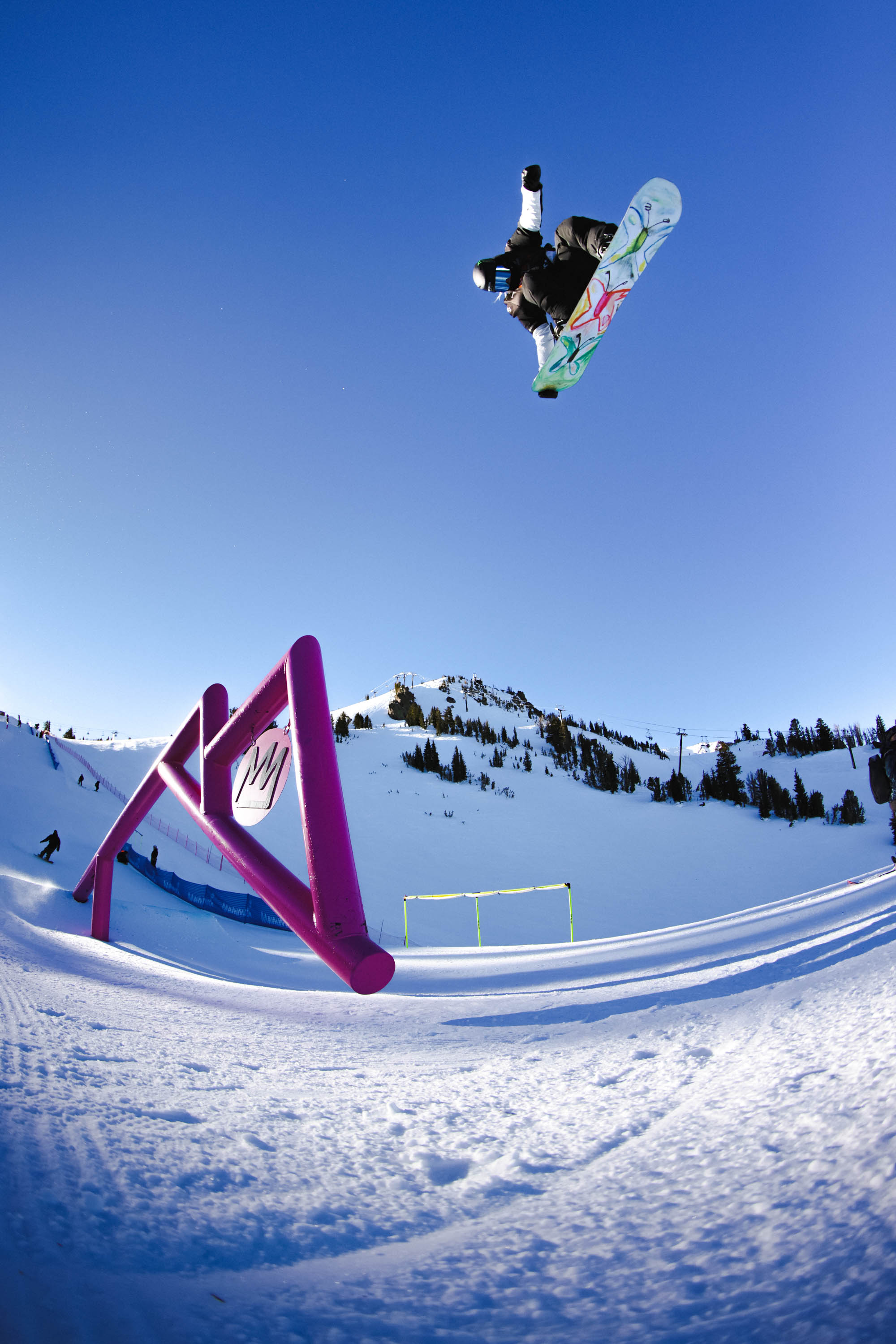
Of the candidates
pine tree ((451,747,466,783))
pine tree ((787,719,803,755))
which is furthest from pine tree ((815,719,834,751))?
pine tree ((451,747,466,783))

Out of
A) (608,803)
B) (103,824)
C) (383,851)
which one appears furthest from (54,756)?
(608,803)

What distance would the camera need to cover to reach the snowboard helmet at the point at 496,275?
5844mm

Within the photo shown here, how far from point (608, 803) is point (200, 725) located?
3827 cm

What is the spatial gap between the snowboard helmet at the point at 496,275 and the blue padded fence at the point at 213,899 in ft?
51.7

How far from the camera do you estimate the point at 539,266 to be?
585 cm

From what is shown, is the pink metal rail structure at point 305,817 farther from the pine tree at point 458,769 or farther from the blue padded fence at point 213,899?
the pine tree at point 458,769

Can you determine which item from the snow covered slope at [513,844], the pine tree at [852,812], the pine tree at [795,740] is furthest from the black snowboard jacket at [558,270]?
the pine tree at [795,740]

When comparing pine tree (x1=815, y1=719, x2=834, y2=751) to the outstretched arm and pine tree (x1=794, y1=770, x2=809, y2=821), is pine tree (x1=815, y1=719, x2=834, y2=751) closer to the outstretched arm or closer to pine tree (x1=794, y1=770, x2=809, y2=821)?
pine tree (x1=794, y1=770, x2=809, y2=821)

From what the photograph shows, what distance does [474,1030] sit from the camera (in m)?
3.52

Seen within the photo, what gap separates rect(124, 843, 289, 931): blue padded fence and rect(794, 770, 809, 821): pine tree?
3911 cm

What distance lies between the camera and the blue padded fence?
15.6 metres

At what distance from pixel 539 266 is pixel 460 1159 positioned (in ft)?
23.7

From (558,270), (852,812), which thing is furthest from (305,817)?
(852,812)

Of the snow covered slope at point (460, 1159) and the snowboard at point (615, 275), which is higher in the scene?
the snowboard at point (615, 275)
